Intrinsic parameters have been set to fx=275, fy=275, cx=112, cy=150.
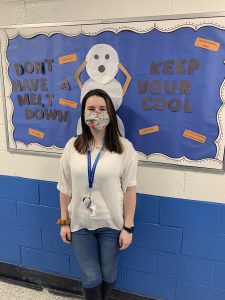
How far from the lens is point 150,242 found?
5.93 feet

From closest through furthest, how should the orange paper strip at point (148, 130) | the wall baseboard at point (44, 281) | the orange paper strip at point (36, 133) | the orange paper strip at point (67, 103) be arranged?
the orange paper strip at point (148, 130) < the orange paper strip at point (67, 103) < the orange paper strip at point (36, 133) < the wall baseboard at point (44, 281)

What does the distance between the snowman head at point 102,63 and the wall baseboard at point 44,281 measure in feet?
4.87

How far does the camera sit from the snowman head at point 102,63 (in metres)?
1.60

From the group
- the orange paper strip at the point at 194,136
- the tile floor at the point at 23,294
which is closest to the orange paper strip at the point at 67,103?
the orange paper strip at the point at 194,136

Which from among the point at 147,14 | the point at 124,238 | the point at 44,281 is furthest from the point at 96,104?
the point at 44,281

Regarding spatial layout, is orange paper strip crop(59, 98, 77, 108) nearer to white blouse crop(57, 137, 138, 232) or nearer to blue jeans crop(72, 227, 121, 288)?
white blouse crop(57, 137, 138, 232)

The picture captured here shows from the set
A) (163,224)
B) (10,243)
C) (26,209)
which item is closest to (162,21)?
(163,224)

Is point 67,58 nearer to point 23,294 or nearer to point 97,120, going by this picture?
point 97,120

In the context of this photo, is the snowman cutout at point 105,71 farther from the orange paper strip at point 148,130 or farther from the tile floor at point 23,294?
the tile floor at point 23,294

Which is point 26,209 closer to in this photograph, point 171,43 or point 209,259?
point 209,259

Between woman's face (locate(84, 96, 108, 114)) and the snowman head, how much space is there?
26 centimetres

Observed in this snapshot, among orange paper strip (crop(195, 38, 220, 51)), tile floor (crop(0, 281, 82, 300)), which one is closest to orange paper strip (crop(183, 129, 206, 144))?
orange paper strip (crop(195, 38, 220, 51))

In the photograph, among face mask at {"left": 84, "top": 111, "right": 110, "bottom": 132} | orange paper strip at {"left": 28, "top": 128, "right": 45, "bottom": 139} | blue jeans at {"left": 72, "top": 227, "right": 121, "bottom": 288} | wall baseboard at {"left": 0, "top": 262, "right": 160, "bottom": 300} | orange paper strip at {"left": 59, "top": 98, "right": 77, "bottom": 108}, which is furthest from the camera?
wall baseboard at {"left": 0, "top": 262, "right": 160, "bottom": 300}

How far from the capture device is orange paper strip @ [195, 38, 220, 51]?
1.43 m
